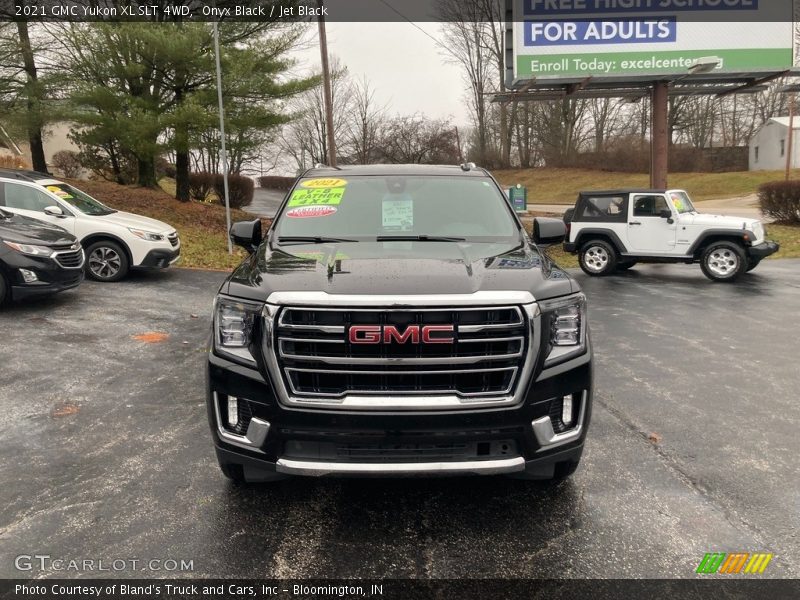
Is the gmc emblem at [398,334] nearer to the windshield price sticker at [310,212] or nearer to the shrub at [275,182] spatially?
the windshield price sticker at [310,212]

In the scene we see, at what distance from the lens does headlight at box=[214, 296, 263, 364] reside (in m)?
2.94

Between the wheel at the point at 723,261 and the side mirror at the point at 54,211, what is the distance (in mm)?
11799

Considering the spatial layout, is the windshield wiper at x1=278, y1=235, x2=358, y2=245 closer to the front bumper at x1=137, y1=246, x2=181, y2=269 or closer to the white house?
the front bumper at x1=137, y1=246, x2=181, y2=269

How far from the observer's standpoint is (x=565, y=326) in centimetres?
303

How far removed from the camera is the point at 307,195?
179 inches

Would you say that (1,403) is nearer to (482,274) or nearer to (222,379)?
(222,379)

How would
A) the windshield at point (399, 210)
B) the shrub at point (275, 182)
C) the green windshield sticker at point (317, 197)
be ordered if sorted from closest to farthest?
1. the windshield at point (399, 210)
2. the green windshield sticker at point (317, 197)
3. the shrub at point (275, 182)

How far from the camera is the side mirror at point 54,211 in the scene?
1015 centimetres

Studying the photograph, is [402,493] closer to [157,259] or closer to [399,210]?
[399,210]

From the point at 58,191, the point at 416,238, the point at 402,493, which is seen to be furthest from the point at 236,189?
the point at 402,493

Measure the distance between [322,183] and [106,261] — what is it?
7.34 m

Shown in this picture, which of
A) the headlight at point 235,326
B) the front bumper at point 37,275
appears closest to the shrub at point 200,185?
the front bumper at point 37,275

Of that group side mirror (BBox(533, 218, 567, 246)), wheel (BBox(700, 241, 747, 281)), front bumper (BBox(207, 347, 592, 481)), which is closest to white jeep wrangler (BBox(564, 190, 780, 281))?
wheel (BBox(700, 241, 747, 281))

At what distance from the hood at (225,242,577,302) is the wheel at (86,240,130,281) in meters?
7.83
